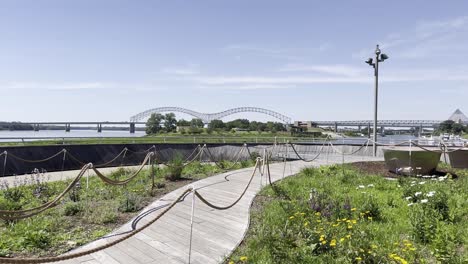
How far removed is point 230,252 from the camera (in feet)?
18.6

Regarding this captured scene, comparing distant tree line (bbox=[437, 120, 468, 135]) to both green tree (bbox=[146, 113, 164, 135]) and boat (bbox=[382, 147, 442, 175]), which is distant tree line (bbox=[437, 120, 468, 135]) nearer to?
green tree (bbox=[146, 113, 164, 135])

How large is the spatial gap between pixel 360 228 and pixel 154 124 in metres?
78.4

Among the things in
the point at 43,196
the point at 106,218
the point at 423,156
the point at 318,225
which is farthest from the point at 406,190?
the point at 43,196

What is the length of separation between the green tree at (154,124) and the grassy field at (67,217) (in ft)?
216

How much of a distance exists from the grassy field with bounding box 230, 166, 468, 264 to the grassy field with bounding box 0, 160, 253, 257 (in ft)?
9.90

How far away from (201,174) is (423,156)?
8786 mm

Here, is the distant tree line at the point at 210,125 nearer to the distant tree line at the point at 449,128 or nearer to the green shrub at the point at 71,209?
the distant tree line at the point at 449,128

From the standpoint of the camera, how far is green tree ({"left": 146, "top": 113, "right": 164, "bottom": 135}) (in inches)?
3062

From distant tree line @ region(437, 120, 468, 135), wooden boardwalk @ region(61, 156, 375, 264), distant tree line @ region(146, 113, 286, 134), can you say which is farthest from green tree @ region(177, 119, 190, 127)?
wooden boardwalk @ region(61, 156, 375, 264)

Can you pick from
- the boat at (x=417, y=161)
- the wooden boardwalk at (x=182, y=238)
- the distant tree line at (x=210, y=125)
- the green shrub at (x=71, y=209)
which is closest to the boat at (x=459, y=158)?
the boat at (x=417, y=161)

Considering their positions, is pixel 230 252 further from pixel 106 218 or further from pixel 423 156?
pixel 423 156

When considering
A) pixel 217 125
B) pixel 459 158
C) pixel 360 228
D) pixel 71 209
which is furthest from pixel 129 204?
pixel 217 125

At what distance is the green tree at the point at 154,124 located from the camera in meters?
77.8

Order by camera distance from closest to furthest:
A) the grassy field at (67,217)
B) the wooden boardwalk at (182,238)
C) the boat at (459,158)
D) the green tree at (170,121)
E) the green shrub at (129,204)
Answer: the wooden boardwalk at (182,238) → the grassy field at (67,217) → the green shrub at (129,204) → the boat at (459,158) → the green tree at (170,121)
